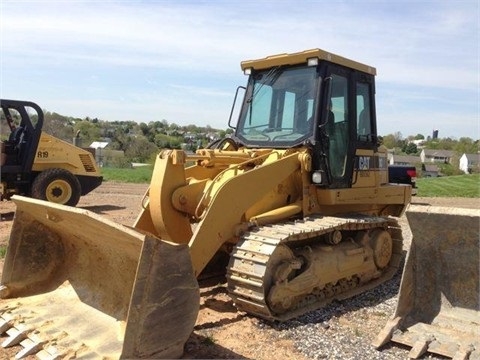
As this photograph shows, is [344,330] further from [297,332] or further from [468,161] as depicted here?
[468,161]

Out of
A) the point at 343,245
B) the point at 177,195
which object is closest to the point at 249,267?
the point at 177,195

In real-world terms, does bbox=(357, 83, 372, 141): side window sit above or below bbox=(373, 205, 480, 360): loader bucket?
above

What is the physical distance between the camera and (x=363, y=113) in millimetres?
7203

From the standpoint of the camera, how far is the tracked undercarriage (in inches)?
196

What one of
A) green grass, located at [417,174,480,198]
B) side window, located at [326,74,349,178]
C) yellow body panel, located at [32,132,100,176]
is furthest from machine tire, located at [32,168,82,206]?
green grass, located at [417,174,480,198]

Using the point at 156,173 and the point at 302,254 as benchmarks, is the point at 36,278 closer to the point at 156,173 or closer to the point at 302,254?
the point at 156,173

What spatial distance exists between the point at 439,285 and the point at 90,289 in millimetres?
3417

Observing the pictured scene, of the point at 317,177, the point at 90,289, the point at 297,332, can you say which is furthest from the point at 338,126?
the point at 90,289

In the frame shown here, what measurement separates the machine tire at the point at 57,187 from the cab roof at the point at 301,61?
6667 mm

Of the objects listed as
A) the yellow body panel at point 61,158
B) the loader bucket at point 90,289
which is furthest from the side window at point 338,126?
the yellow body panel at point 61,158

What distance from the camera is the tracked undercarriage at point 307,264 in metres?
4.98

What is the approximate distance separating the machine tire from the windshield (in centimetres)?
644

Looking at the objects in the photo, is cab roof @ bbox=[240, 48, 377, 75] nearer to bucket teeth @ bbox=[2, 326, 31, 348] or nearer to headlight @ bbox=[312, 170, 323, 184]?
headlight @ bbox=[312, 170, 323, 184]

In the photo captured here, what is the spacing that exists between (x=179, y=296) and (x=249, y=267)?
3.78 ft
